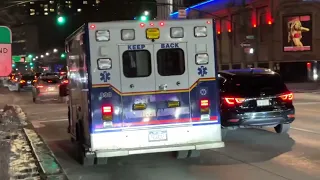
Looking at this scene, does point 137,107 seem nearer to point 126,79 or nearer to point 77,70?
point 126,79

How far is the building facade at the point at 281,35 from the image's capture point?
42.1m

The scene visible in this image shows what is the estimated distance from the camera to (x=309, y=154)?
372 inches

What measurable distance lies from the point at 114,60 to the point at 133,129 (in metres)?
1.23

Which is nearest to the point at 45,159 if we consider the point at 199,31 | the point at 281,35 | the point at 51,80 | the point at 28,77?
the point at 199,31

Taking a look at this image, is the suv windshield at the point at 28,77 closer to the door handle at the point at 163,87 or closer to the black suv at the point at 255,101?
the black suv at the point at 255,101

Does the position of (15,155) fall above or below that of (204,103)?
below

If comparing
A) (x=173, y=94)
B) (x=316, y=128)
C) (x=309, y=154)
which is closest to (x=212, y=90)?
(x=173, y=94)

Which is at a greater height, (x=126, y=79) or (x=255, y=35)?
(x=255, y=35)

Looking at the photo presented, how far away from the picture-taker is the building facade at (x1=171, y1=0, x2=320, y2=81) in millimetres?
42094

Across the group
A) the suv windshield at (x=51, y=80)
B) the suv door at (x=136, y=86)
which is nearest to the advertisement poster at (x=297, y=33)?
the suv windshield at (x=51, y=80)

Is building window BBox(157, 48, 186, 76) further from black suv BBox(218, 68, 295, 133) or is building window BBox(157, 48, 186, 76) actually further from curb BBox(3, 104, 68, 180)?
black suv BBox(218, 68, 295, 133)

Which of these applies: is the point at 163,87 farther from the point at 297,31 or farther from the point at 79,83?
the point at 297,31

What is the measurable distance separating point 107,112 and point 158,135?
0.98 meters

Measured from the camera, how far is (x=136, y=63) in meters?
8.48
